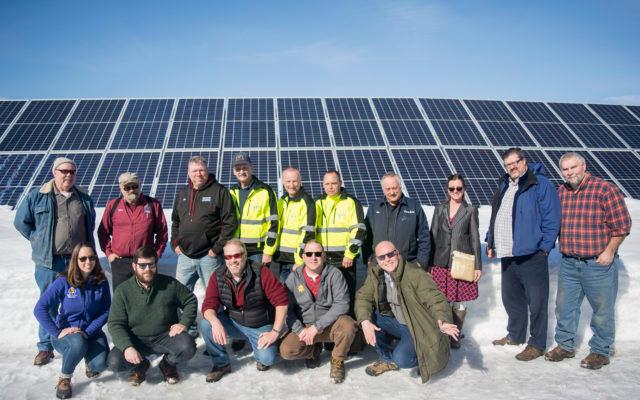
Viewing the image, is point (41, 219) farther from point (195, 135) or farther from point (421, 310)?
point (195, 135)

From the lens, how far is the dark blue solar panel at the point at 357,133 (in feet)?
44.5

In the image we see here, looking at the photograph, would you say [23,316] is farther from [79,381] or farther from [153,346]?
[153,346]

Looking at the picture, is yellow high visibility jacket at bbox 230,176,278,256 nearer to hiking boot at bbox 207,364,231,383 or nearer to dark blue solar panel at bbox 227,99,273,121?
hiking boot at bbox 207,364,231,383

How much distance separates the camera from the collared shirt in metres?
5.30

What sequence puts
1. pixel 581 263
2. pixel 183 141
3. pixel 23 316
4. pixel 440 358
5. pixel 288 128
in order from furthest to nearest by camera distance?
pixel 288 128, pixel 183 141, pixel 23 316, pixel 581 263, pixel 440 358

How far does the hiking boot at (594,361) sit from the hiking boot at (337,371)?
2613 mm

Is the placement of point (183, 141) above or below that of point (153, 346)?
above

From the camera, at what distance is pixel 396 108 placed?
15984 millimetres

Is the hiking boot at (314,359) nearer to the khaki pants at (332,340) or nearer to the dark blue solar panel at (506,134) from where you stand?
the khaki pants at (332,340)

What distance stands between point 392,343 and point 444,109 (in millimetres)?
12335

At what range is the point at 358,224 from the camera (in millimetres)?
5344

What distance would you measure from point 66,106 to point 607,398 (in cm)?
1630

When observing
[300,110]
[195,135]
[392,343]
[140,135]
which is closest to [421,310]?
[392,343]

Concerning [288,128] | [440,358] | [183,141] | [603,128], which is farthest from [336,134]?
[440,358]
